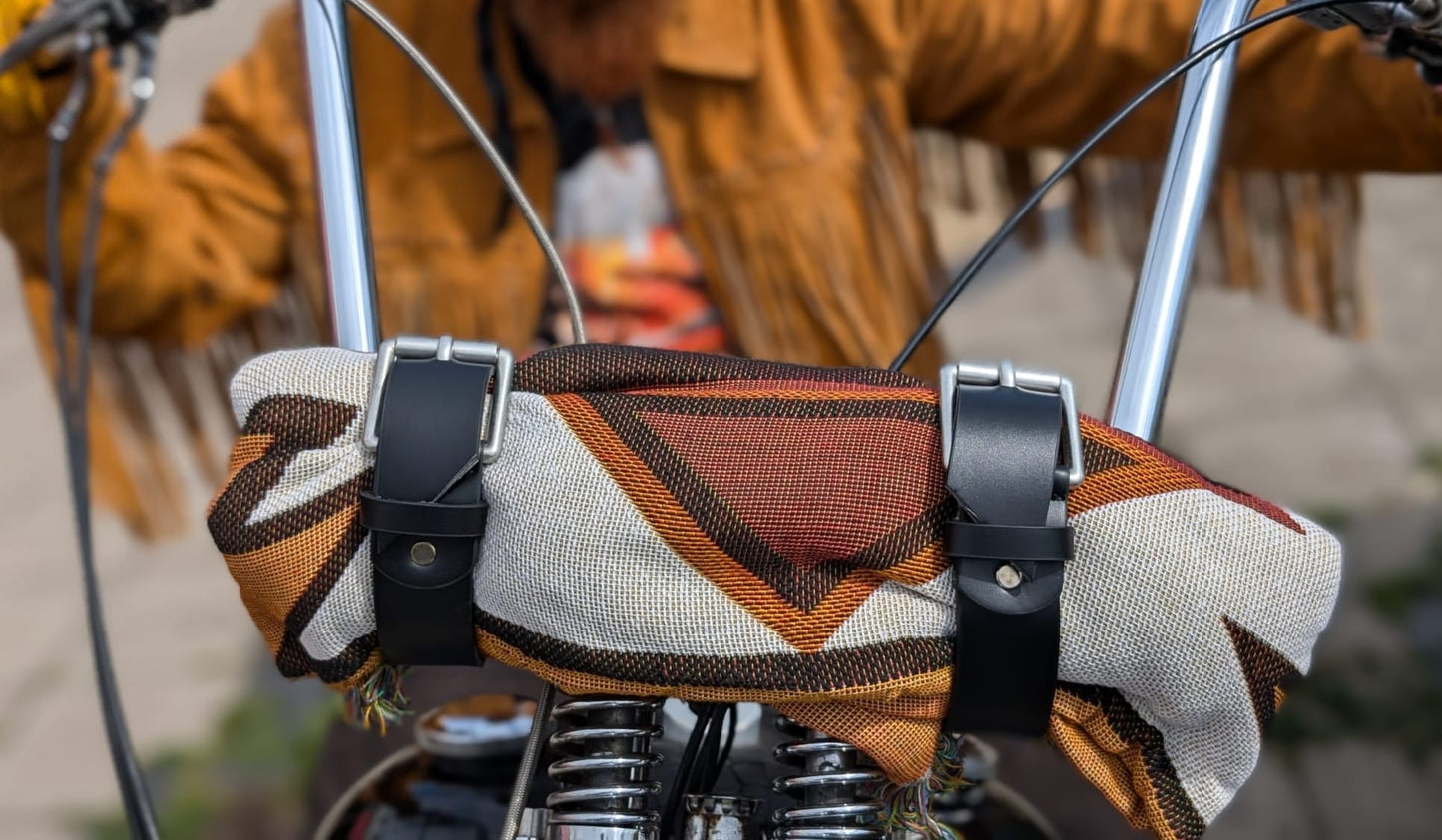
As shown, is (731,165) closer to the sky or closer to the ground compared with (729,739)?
closer to the sky

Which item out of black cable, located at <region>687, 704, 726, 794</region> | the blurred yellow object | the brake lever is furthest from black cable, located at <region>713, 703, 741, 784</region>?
the blurred yellow object

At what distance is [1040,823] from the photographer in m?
0.52

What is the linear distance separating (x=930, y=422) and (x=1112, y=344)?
1.66 metres

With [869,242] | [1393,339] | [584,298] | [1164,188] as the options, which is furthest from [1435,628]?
[1164,188]

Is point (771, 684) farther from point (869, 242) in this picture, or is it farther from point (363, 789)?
point (869, 242)

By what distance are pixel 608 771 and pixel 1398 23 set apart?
0.39 meters

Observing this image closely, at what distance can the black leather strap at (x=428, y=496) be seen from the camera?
35cm

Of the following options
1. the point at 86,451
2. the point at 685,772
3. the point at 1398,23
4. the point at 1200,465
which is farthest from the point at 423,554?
the point at 1200,465

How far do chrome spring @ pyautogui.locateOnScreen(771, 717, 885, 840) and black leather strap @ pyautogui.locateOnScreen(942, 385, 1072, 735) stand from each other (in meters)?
0.05

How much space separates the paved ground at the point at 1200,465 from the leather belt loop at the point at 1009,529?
1033mm

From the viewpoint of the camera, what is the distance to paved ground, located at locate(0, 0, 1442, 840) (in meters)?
1.32

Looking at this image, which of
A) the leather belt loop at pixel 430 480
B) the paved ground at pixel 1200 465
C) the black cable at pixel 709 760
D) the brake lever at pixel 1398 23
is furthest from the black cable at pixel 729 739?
the paved ground at pixel 1200 465

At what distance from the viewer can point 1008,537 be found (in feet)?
1.08

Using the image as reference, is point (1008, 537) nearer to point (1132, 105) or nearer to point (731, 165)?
point (1132, 105)
